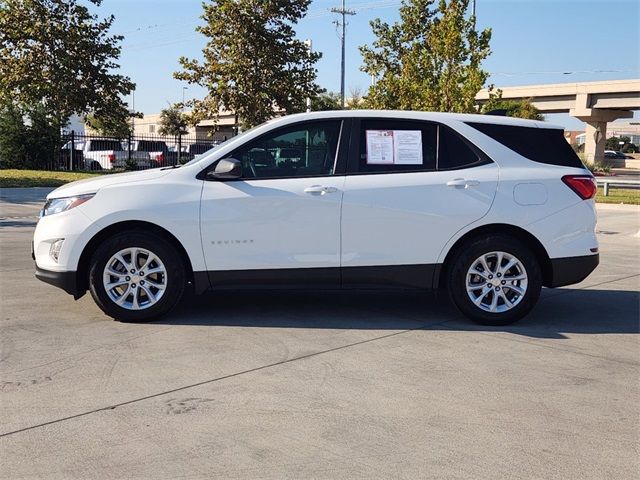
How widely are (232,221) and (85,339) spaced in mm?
1508

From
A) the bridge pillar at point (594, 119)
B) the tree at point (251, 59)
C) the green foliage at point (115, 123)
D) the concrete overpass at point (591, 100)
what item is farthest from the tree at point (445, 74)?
the bridge pillar at point (594, 119)

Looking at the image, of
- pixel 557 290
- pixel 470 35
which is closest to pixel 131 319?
pixel 557 290

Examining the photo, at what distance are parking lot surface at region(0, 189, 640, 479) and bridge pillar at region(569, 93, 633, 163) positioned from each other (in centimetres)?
6345

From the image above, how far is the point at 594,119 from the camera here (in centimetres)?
6694

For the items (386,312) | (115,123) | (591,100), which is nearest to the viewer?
(386,312)

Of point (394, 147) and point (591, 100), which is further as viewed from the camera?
point (591, 100)

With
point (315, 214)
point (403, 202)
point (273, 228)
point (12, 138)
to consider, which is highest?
point (12, 138)

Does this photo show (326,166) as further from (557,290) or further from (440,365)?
(557,290)

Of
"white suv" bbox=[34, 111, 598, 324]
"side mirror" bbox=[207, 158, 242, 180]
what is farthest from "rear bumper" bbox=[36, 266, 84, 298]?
"side mirror" bbox=[207, 158, 242, 180]

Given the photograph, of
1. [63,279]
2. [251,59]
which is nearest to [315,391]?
[63,279]

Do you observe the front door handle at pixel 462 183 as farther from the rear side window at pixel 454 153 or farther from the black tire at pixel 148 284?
the black tire at pixel 148 284

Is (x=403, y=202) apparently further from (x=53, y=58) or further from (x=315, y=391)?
(x=53, y=58)

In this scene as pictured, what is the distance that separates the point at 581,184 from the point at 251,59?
79.8 feet

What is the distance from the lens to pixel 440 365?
5.12 m
